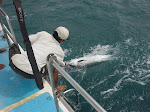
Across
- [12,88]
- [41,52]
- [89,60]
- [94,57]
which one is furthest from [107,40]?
[12,88]

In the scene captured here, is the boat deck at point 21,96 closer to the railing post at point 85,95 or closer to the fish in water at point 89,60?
the railing post at point 85,95

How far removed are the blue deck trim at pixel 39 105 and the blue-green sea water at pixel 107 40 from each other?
1850mm

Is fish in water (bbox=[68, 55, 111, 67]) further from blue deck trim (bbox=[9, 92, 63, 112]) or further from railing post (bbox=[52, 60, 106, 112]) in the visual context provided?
railing post (bbox=[52, 60, 106, 112])

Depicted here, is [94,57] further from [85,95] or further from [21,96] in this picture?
[85,95]

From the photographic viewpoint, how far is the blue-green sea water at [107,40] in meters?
4.77

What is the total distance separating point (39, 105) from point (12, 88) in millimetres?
742

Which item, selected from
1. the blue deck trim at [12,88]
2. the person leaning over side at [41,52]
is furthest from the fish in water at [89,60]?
the person leaning over side at [41,52]

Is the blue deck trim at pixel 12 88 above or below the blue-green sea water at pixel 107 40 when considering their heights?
above

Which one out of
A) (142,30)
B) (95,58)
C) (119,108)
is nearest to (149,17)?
(142,30)

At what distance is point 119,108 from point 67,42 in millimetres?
3832

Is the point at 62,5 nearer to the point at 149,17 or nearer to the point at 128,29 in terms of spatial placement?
the point at 128,29

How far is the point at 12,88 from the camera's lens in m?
2.96

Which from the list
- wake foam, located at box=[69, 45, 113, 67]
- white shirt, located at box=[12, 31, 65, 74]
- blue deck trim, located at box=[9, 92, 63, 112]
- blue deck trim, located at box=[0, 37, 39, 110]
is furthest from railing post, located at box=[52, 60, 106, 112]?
wake foam, located at box=[69, 45, 113, 67]

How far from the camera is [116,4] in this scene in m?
10.2
